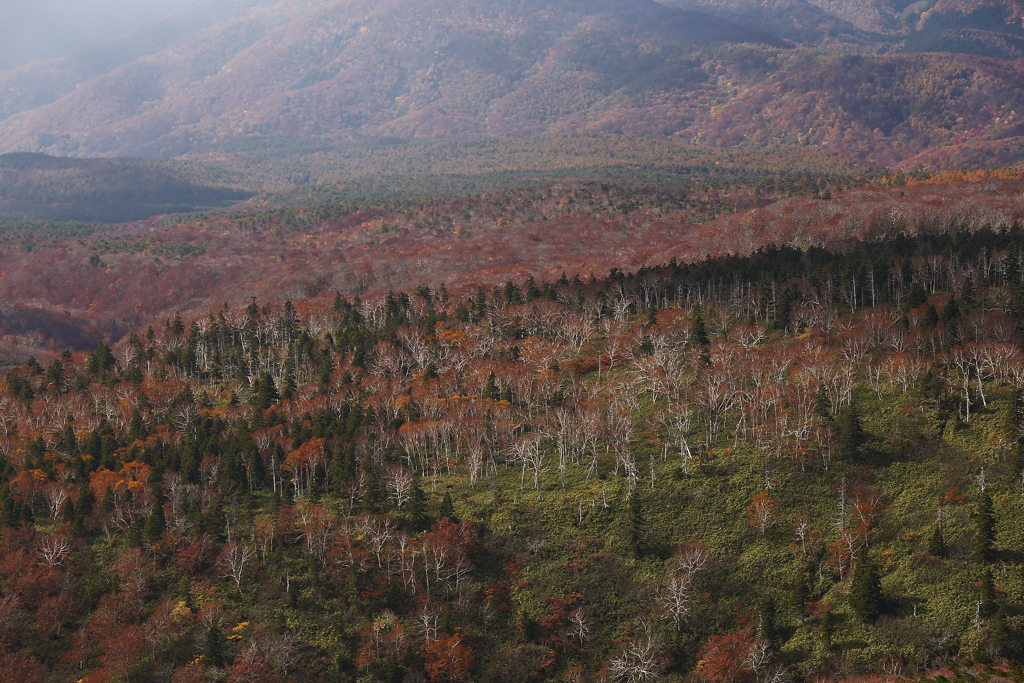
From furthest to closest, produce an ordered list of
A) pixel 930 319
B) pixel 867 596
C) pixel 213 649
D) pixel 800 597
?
1. pixel 930 319
2. pixel 213 649
3. pixel 800 597
4. pixel 867 596

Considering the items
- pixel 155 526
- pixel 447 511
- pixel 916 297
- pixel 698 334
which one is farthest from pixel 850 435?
pixel 155 526

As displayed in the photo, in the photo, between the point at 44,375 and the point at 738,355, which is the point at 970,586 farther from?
the point at 44,375

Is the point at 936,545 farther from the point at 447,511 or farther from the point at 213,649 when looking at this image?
the point at 213,649

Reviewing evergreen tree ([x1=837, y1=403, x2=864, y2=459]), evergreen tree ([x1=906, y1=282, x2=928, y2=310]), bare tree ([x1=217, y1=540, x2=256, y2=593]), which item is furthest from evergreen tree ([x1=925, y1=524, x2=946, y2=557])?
bare tree ([x1=217, y1=540, x2=256, y2=593])

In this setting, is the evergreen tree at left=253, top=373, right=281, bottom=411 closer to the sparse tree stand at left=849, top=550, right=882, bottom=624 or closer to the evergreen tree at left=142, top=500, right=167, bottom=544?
the evergreen tree at left=142, top=500, right=167, bottom=544

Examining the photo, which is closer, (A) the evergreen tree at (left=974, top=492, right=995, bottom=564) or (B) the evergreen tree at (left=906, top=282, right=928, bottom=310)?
(A) the evergreen tree at (left=974, top=492, right=995, bottom=564)

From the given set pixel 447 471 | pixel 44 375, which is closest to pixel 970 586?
pixel 447 471
